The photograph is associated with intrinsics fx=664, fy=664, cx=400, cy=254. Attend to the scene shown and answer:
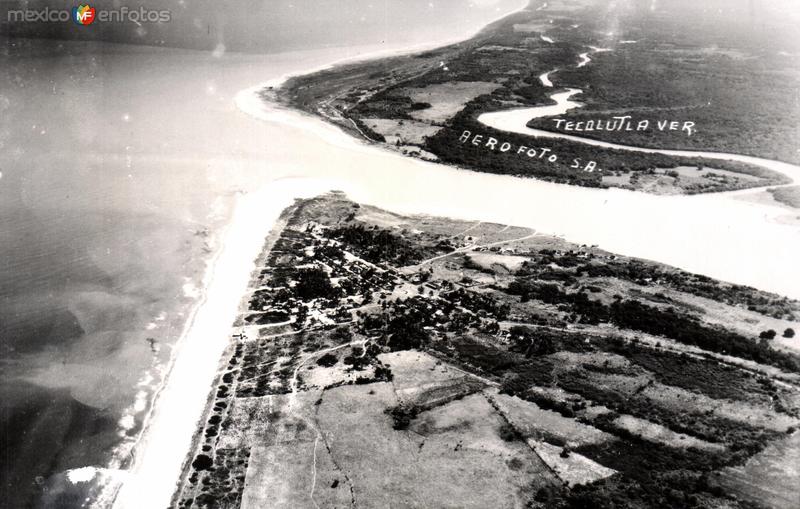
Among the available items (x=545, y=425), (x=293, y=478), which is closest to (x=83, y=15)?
(x=293, y=478)

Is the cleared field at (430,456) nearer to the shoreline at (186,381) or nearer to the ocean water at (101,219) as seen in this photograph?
the shoreline at (186,381)

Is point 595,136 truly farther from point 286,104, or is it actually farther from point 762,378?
point 762,378

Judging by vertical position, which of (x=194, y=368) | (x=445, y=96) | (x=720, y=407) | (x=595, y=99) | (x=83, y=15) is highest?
(x=83, y=15)

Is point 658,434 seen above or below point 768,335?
below

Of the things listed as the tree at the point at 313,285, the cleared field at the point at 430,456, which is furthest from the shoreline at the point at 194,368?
the cleared field at the point at 430,456

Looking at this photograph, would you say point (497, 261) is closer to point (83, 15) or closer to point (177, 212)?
point (177, 212)

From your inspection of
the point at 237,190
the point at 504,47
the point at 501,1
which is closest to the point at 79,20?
the point at 237,190
